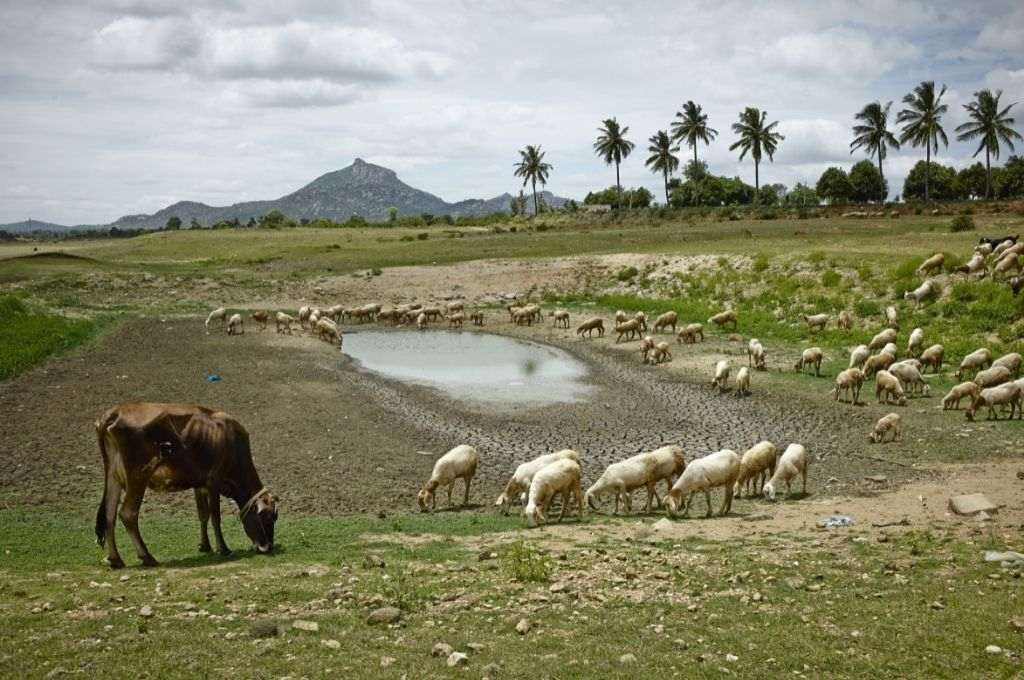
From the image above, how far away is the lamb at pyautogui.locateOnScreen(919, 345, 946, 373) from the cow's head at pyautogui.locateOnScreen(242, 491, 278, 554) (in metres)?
23.9

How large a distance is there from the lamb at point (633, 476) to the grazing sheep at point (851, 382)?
10947 mm

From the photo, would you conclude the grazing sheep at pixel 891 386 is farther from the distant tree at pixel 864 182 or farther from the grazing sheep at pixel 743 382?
the distant tree at pixel 864 182

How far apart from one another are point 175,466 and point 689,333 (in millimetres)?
28607

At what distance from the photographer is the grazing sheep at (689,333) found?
37.2 meters

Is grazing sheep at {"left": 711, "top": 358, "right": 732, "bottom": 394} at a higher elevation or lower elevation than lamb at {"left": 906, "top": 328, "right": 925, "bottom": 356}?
lower

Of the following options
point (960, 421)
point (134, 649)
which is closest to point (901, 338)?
point (960, 421)

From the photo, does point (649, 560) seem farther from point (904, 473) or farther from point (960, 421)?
point (960, 421)

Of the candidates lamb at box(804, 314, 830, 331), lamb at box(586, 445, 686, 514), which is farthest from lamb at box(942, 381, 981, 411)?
lamb at box(804, 314, 830, 331)

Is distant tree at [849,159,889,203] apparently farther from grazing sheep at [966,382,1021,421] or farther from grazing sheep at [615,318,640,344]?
grazing sheep at [966,382,1021,421]

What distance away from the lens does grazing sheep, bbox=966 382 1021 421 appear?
71.9 ft

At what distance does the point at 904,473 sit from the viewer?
17906mm

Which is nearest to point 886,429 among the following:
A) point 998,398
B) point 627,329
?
point 998,398

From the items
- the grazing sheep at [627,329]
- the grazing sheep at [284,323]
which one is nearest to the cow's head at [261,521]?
the grazing sheep at [627,329]

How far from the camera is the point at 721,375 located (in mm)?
28234
